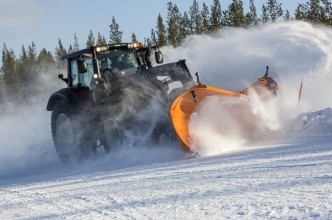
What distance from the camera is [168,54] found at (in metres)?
14.1

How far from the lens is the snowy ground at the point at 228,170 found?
3.35 m

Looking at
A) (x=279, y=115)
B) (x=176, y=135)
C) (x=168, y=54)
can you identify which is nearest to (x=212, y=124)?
(x=176, y=135)

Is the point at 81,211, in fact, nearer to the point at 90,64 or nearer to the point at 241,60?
the point at 90,64

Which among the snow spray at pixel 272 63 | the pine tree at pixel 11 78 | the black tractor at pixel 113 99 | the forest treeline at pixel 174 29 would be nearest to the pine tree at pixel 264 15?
the forest treeline at pixel 174 29

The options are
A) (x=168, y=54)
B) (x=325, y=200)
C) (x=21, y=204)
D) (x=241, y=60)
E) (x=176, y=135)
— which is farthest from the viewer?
(x=168, y=54)

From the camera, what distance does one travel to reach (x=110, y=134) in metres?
7.16

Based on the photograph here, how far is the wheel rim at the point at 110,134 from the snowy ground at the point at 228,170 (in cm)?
23

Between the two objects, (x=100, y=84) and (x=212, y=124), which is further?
(x=100, y=84)

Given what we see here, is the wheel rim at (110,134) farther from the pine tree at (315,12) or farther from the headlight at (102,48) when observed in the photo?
the pine tree at (315,12)

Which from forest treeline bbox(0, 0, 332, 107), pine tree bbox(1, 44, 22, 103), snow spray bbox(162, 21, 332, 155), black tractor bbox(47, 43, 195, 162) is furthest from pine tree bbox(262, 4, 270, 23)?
black tractor bbox(47, 43, 195, 162)

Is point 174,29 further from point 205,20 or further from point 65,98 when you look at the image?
point 65,98

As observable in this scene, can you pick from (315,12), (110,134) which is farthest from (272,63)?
(315,12)

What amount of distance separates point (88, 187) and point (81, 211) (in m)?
1.11

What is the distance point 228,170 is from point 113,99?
2.95m
